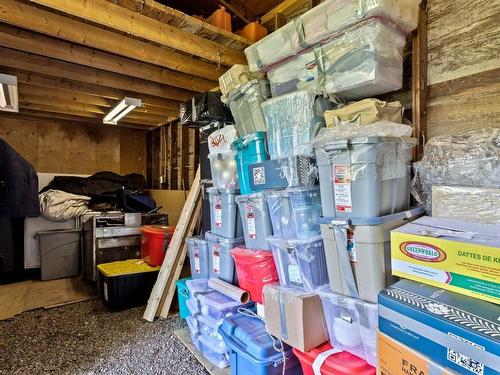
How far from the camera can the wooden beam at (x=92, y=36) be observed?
7.06ft

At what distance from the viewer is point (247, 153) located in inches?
80.7

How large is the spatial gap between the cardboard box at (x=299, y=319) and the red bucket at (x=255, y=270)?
0.79 feet

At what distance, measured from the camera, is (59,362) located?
6.86 ft

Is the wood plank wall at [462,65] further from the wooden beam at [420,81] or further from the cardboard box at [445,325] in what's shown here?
the cardboard box at [445,325]

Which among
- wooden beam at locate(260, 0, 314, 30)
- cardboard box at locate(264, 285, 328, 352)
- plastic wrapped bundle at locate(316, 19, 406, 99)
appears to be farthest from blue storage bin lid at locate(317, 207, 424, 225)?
wooden beam at locate(260, 0, 314, 30)

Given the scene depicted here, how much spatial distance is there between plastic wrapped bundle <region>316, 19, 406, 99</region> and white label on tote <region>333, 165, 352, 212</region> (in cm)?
49

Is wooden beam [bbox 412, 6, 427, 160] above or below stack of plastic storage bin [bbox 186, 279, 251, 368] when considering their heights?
above

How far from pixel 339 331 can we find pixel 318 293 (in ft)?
0.62

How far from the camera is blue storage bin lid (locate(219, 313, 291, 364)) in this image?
1.55 meters

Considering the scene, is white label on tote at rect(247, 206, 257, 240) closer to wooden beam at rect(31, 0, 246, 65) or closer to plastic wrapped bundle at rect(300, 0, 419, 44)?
plastic wrapped bundle at rect(300, 0, 419, 44)

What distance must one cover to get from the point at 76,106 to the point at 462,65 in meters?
4.92

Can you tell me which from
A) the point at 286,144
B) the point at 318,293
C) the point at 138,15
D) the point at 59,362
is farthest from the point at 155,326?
the point at 138,15

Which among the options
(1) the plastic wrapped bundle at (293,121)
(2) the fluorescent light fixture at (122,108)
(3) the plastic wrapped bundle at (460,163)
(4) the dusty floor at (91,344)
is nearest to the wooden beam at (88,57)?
(2) the fluorescent light fixture at (122,108)

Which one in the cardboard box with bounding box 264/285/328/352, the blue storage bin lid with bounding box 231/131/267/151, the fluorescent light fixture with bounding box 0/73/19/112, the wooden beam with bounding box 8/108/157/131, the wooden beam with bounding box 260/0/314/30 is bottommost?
the cardboard box with bounding box 264/285/328/352
